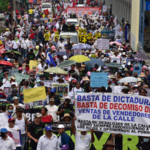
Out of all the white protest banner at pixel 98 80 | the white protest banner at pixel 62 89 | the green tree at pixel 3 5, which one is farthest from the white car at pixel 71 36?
the green tree at pixel 3 5

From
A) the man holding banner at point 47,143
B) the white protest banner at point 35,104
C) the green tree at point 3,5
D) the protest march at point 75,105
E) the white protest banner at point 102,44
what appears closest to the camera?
the protest march at point 75,105

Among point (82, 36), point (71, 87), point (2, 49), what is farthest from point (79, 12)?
point (71, 87)

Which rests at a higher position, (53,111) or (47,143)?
(47,143)

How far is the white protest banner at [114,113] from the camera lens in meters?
9.19

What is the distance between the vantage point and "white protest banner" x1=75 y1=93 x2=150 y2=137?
30.1 feet

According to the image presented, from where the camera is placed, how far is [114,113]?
9367 millimetres

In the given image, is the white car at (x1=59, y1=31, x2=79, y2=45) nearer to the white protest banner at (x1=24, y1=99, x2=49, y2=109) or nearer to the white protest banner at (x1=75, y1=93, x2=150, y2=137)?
the white protest banner at (x1=24, y1=99, x2=49, y2=109)

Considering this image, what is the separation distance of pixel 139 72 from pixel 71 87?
419 centimetres

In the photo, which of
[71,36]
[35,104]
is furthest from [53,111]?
[71,36]

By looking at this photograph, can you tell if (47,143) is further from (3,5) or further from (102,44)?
(3,5)

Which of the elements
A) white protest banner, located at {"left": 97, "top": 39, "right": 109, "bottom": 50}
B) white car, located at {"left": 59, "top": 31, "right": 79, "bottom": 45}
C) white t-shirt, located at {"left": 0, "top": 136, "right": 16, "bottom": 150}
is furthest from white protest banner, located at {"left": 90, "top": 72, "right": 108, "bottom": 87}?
white car, located at {"left": 59, "top": 31, "right": 79, "bottom": 45}

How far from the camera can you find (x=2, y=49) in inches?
942

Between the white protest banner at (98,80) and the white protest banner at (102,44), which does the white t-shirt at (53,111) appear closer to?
the white protest banner at (98,80)

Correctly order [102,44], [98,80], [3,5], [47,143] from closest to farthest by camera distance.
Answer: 1. [47,143]
2. [98,80]
3. [102,44]
4. [3,5]
